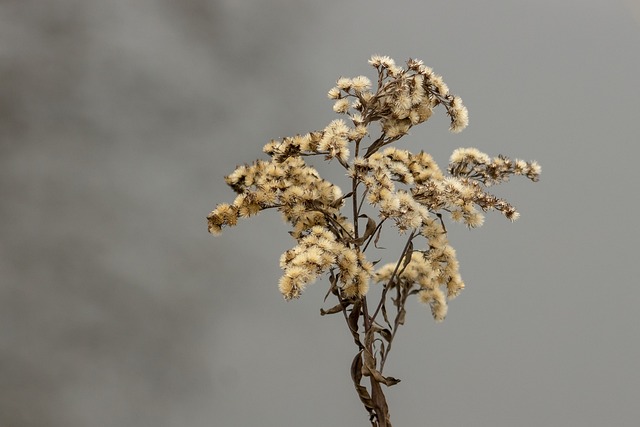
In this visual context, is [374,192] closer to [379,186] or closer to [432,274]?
[379,186]

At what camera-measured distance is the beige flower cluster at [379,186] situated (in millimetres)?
1332

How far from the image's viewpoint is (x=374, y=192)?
1.33 m

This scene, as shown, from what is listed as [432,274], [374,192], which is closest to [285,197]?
[374,192]

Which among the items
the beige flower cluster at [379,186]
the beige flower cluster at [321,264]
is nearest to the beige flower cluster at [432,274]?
the beige flower cluster at [379,186]

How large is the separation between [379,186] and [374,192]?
0.04ft

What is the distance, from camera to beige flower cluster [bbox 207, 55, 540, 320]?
1.33 metres

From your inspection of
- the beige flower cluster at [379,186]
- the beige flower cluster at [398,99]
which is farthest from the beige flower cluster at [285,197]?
the beige flower cluster at [398,99]

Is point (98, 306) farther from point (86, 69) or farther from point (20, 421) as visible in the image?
point (86, 69)

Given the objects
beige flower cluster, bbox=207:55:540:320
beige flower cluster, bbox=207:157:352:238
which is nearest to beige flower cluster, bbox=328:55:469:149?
beige flower cluster, bbox=207:55:540:320

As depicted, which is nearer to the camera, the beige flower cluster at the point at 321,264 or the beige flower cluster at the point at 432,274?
the beige flower cluster at the point at 321,264

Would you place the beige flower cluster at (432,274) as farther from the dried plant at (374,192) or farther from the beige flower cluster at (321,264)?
the beige flower cluster at (321,264)

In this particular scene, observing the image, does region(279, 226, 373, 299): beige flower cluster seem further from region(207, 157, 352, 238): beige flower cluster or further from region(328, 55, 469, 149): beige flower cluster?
region(328, 55, 469, 149): beige flower cluster

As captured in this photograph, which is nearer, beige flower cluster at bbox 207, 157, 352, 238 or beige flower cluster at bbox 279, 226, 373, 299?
beige flower cluster at bbox 279, 226, 373, 299

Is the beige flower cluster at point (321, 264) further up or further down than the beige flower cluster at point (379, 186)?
further down
